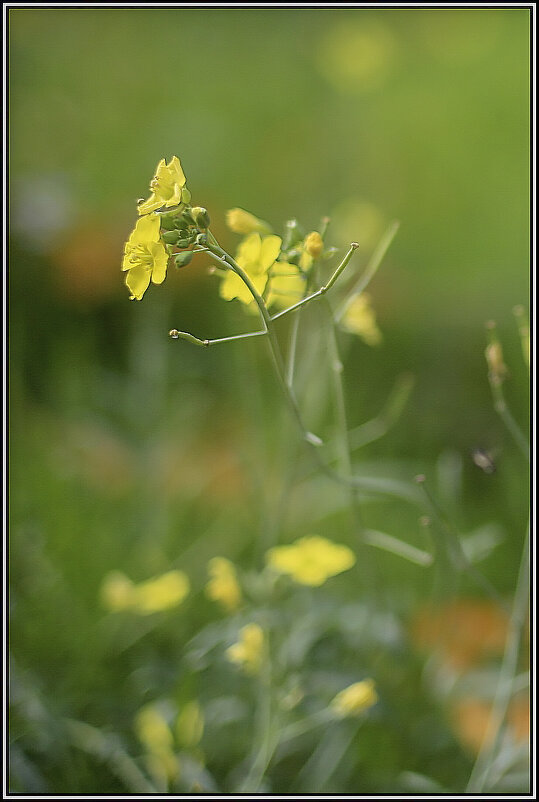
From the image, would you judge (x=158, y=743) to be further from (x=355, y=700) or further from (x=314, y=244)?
(x=314, y=244)

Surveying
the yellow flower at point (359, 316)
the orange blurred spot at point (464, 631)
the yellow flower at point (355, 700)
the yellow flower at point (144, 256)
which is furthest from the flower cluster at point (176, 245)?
the orange blurred spot at point (464, 631)

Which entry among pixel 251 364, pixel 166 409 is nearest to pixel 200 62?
pixel 251 364

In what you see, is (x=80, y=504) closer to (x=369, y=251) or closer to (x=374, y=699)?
(x=374, y=699)

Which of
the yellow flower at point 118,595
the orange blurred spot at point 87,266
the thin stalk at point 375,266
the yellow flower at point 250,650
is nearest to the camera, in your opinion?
the thin stalk at point 375,266

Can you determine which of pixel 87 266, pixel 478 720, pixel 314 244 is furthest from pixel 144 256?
pixel 87 266

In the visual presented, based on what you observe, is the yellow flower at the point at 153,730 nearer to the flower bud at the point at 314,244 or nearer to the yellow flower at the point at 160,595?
the yellow flower at the point at 160,595

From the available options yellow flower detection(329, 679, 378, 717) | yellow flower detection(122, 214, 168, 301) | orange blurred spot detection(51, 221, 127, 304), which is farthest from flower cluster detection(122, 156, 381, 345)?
orange blurred spot detection(51, 221, 127, 304)

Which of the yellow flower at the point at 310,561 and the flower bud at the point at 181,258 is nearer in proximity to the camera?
the flower bud at the point at 181,258

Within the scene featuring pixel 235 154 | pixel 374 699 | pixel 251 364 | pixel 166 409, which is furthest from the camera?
pixel 235 154
